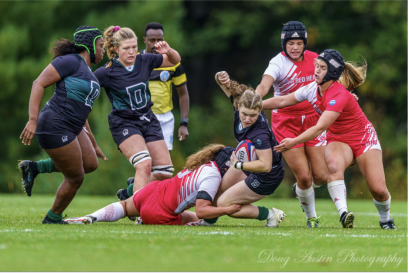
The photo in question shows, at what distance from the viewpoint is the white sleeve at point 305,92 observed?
6.11 metres

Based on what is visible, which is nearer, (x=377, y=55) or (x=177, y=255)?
(x=177, y=255)

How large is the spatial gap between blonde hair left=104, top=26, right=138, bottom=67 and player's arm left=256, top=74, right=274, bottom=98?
147cm

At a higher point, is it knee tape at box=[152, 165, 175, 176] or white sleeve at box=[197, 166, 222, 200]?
white sleeve at box=[197, 166, 222, 200]

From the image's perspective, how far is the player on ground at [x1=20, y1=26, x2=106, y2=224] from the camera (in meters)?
5.47

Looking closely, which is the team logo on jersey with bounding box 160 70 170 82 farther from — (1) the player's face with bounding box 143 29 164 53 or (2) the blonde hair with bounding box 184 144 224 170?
(2) the blonde hair with bounding box 184 144 224 170

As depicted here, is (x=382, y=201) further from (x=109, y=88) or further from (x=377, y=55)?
(x=377, y=55)

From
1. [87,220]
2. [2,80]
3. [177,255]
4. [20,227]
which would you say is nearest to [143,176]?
[87,220]

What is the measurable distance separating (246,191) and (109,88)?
1.91 m

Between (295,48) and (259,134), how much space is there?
4.88 ft

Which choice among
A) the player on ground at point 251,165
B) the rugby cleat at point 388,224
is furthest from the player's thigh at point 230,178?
the rugby cleat at point 388,224

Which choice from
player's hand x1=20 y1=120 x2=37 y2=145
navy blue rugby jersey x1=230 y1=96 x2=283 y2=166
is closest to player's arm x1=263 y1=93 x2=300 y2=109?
navy blue rugby jersey x1=230 y1=96 x2=283 y2=166

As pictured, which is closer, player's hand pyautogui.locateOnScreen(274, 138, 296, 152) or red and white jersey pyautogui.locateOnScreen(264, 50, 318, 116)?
player's hand pyautogui.locateOnScreen(274, 138, 296, 152)

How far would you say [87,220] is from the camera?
18.3 ft

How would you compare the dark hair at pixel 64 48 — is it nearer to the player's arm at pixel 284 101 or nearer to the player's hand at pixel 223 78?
the player's hand at pixel 223 78
